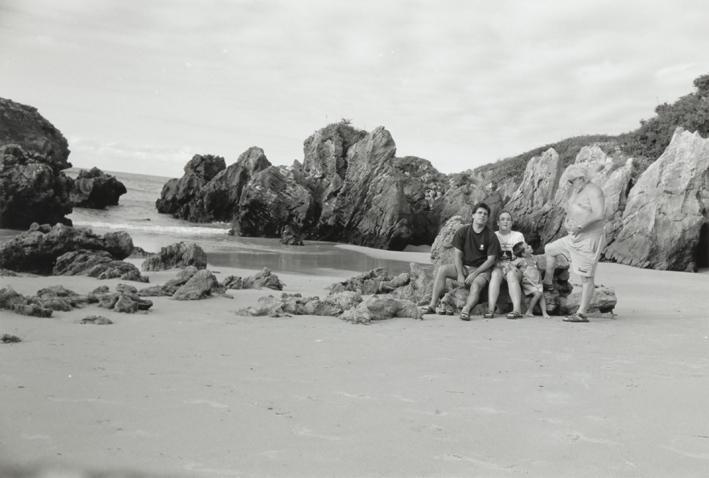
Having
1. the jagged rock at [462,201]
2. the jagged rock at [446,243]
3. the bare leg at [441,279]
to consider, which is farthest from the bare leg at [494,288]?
the jagged rock at [462,201]

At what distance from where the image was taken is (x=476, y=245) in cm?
815

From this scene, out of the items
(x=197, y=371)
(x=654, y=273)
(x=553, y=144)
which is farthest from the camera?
(x=553, y=144)

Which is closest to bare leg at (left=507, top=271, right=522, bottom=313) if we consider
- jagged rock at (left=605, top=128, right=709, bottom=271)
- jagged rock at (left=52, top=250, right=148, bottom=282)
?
jagged rock at (left=52, top=250, right=148, bottom=282)

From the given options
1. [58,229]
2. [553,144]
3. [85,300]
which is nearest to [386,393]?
[85,300]

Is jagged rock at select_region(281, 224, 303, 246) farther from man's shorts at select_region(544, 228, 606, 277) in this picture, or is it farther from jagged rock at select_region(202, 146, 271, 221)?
man's shorts at select_region(544, 228, 606, 277)

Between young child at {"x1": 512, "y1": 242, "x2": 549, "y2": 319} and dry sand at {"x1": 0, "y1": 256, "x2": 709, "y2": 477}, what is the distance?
1.71 metres

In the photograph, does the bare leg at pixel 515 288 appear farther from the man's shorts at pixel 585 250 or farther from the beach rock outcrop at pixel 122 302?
the beach rock outcrop at pixel 122 302

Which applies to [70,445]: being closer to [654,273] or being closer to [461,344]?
[461,344]

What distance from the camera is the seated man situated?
7980 mm

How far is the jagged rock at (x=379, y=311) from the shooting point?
22.3 feet

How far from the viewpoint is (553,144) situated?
46.0 m

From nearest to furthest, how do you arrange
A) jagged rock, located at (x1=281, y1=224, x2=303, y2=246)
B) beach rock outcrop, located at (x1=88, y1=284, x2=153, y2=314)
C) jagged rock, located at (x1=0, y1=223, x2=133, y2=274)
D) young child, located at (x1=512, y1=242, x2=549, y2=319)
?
beach rock outcrop, located at (x1=88, y1=284, x2=153, y2=314) → young child, located at (x1=512, y1=242, x2=549, y2=319) → jagged rock, located at (x1=0, y1=223, x2=133, y2=274) → jagged rock, located at (x1=281, y1=224, x2=303, y2=246)

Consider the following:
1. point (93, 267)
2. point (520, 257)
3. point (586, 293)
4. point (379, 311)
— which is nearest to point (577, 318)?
point (586, 293)

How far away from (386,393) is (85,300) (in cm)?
448
